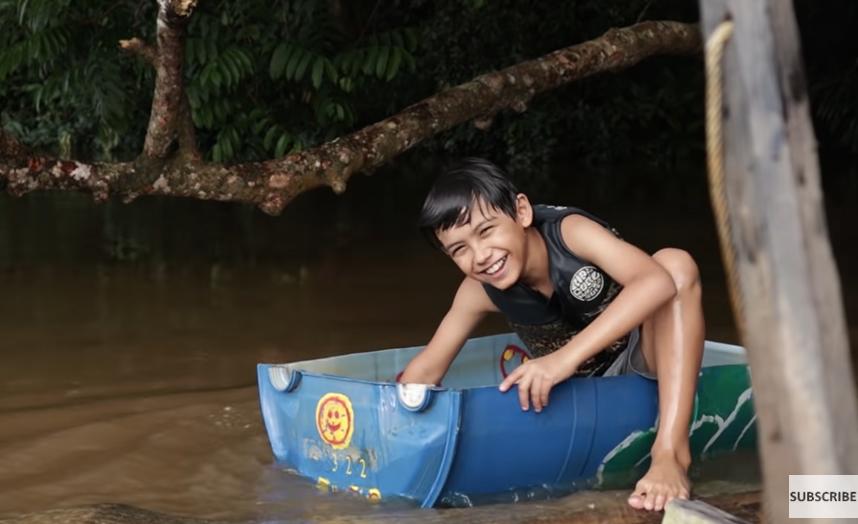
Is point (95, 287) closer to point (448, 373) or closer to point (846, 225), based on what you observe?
point (448, 373)

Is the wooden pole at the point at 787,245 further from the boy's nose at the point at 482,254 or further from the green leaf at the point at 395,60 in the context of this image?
the green leaf at the point at 395,60

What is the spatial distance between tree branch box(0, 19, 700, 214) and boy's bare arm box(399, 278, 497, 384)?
1190mm

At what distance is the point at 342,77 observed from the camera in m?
5.33

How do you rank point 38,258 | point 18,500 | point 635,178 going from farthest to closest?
point 635,178 < point 38,258 < point 18,500

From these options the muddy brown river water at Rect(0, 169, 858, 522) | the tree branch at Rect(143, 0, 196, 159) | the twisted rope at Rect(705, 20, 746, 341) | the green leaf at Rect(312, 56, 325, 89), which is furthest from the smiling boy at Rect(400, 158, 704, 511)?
the green leaf at Rect(312, 56, 325, 89)

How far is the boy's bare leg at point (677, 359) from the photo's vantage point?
2914 millimetres

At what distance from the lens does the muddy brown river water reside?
10.7 ft

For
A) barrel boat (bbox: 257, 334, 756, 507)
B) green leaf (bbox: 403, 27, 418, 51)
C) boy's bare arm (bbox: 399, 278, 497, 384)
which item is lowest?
barrel boat (bbox: 257, 334, 756, 507)

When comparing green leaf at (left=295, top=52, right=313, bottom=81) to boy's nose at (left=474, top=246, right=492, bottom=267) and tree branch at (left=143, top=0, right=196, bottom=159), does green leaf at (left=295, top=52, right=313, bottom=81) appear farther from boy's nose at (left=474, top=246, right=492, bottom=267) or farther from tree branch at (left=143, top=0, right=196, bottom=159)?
boy's nose at (left=474, top=246, right=492, bottom=267)

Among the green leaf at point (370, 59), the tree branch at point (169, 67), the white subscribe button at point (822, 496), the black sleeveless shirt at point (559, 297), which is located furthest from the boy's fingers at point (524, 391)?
the green leaf at point (370, 59)

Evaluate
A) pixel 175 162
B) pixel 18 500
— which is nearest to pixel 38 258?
pixel 175 162

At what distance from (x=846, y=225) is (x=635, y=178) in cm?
368

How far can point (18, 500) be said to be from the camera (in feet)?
10.2

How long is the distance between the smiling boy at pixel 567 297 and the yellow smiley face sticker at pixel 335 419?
0.36 metres
